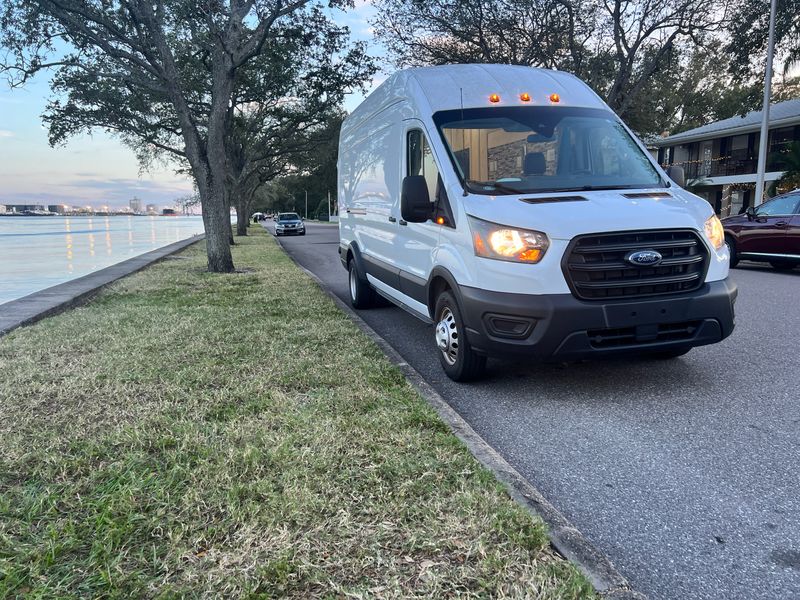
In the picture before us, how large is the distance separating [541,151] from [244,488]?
370 cm

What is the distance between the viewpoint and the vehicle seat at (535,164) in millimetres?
4898

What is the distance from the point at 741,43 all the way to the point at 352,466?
887 inches

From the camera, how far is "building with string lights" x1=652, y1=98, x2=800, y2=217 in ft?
95.8

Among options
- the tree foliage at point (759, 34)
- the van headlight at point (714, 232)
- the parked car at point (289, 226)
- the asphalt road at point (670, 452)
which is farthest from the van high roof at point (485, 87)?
the parked car at point (289, 226)

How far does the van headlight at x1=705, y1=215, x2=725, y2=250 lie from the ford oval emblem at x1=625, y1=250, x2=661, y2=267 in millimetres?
582

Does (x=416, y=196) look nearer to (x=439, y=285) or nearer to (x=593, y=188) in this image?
(x=439, y=285)

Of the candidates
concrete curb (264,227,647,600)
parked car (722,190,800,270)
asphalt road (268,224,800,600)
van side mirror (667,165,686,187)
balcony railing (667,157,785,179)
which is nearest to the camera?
concrete curb (264,227,647,600)

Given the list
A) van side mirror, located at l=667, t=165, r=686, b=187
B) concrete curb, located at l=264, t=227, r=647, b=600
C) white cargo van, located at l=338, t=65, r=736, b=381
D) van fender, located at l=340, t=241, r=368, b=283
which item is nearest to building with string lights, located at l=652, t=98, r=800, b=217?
van fender, located at l=340, t=241, r=368, b=283

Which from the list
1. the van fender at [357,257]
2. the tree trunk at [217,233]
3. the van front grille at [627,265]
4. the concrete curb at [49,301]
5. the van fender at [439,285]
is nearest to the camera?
the van front grille at [627,265]

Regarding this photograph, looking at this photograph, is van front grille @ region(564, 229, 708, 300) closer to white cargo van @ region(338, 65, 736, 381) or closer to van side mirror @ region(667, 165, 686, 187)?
white cargo van @ region(338, 65, 736, 381)

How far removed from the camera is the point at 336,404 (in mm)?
3955

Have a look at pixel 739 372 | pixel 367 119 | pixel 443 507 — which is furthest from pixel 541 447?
pixel 367 119

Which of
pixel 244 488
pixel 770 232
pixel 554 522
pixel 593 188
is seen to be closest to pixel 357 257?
pixel 593 188

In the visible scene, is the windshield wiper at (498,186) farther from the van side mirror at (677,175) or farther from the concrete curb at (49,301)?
the concrete curb at (49,301)
